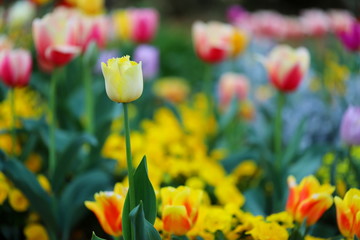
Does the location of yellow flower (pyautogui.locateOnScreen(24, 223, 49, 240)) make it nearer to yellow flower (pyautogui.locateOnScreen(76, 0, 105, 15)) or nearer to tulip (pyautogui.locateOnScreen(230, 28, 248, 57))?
yellow flower (pyautogui.locateOnScreen(76, 0, 105, 15))

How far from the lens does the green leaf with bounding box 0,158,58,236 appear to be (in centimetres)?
122

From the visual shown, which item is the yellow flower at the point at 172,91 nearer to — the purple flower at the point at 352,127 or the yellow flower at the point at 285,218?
the purple flower at the point at 352,127

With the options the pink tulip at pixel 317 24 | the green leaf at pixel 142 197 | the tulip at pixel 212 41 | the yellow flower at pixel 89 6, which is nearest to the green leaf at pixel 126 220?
the green leaf at pixel 142 197

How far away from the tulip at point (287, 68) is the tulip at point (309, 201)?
18.0 inches


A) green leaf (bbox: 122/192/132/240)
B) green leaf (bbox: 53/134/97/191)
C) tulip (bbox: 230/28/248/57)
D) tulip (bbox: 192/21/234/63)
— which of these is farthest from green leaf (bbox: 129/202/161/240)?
tulip (bbox: 230/28/248/57)

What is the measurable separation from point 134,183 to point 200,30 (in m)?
0.93

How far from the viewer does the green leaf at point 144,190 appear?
88 centimetres

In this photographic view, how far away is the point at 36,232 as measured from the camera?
4.42 ft

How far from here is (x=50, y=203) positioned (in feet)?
4.18

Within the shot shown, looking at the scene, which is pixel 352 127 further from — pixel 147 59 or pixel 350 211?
pixel 147 59

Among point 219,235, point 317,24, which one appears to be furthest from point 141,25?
point 317,24

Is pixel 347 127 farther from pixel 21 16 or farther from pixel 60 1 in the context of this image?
pixel 60 1

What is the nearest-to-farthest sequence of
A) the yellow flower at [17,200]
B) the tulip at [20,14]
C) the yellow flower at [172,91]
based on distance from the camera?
the yellow flower at [17,200], the tulip at [20,14], the yellow flower at [172,91]

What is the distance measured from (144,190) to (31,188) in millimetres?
444
